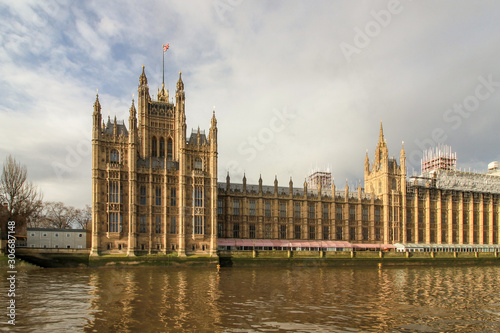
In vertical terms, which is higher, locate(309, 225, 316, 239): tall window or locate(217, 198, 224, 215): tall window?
locate(217, 198, 224, 215): tall window

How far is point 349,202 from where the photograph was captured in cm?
11425

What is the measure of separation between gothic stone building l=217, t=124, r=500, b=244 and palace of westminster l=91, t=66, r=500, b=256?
259 millimetres

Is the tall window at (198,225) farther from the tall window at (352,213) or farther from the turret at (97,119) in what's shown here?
the tall window at (352,213)

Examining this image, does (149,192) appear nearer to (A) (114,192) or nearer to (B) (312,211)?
(A) (114,192)

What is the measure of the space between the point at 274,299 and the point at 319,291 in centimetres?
854

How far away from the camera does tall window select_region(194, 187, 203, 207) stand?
288 ft

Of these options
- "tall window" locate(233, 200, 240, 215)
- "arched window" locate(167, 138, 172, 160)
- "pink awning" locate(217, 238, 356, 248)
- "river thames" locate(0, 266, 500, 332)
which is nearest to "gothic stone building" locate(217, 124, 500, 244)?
"tall window" locate(233, 200, 240, 215)

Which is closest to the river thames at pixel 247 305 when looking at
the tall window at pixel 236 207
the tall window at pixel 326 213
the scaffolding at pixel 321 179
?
the tall window at pixel 236 207

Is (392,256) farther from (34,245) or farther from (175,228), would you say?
(34,245)

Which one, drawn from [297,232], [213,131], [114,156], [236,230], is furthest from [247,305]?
[297,232]

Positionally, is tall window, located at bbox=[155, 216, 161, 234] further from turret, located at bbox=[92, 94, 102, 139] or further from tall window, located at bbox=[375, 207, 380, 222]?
tall window, located at bbox=[375, 207, 380, 222]

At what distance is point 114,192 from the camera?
273 ft

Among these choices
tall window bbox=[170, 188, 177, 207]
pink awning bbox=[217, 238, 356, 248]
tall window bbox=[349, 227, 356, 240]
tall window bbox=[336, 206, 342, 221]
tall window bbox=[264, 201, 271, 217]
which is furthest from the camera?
tall window bbox=[349, 227, 356, 240]

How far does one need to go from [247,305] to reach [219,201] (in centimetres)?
6205
